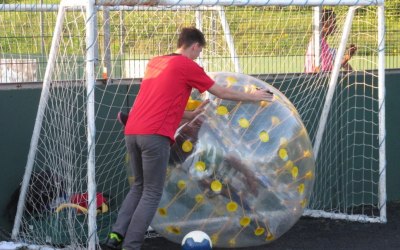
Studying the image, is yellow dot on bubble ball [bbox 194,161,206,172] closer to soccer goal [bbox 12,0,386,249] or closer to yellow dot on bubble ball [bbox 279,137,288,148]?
yellow dot on bubble ball [bbox 279,137,288,148]

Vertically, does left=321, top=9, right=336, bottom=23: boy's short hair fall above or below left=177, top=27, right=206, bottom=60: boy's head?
above

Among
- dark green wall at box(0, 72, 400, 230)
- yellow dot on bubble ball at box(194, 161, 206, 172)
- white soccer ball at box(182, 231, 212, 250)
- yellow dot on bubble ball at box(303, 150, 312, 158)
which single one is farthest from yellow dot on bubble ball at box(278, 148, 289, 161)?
dark green wall at box(0, 72, 400, 230)

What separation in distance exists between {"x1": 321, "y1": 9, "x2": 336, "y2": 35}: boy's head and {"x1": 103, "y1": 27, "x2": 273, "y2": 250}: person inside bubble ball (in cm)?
288

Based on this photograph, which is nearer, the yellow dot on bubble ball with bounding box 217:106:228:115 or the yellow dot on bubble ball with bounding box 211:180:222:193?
the yellow dot on bubble ball with bounding box 211:180:222:193

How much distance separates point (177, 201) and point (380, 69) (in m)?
2.72

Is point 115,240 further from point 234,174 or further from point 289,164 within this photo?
point 289,164

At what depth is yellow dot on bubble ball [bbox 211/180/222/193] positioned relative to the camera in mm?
6997

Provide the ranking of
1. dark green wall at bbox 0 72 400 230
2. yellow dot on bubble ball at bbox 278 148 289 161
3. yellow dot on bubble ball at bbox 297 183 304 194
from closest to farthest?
yellow dot on bubble ball at bbox 278 148 289 161, yellow dot on bubble ball at bbox 297 183 304 194, dark green wall at bbox 0 72 400 230

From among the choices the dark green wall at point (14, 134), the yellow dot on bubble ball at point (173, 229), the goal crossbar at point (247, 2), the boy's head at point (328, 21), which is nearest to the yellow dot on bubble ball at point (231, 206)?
the yellow dot on bubble ball at point (173, 229)

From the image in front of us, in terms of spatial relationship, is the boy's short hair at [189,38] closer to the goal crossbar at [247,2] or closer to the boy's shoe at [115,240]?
the goal crossbar at [247,2]

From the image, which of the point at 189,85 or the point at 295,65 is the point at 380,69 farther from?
the point at 189,85

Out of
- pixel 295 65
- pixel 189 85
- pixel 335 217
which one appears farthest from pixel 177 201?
pixel 295 65

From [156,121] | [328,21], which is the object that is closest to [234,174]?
[156,121]

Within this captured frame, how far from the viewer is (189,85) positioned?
6.88 meters
